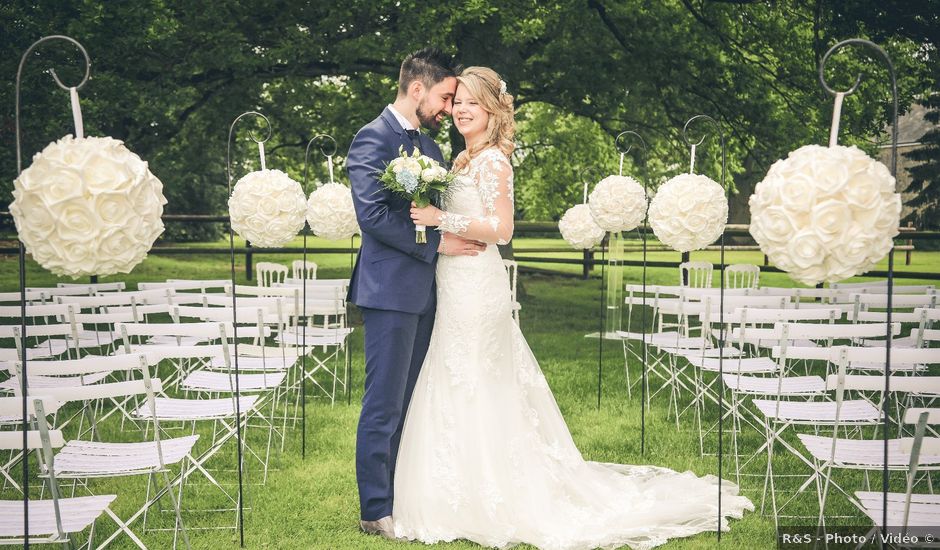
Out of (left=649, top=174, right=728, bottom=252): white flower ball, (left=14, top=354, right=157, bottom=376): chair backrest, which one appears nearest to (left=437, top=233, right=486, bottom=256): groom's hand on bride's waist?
(left=649, top=174, right=728, bottom=252): white flower ball

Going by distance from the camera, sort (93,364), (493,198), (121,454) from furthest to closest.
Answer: (493,198) < (121,454) < (93,364)

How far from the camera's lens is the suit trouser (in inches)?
164

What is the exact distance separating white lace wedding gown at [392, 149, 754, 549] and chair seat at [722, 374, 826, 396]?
2.70ft

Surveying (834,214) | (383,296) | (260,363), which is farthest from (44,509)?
(834,214)

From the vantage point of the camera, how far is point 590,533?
13.7 feet

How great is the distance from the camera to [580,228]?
916cm

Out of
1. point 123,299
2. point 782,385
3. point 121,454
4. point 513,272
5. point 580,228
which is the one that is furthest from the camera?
point 513,272

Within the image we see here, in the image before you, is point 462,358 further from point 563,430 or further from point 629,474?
point 629,474

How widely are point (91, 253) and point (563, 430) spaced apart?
2.84 metres

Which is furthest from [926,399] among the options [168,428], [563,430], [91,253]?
[91,253]

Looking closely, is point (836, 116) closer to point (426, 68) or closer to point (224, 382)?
point (426, 68)

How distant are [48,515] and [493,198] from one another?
2465 mm

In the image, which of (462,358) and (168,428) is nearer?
(462,358)

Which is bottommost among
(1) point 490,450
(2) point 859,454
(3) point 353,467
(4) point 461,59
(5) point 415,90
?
(3) point 353,467
